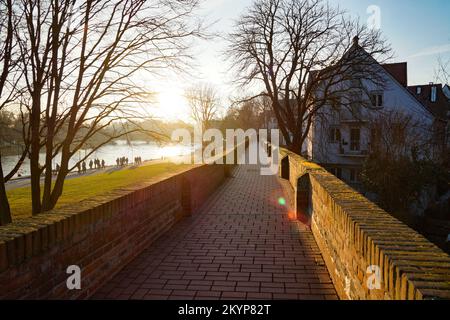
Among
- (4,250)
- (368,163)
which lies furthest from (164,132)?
(368,163)

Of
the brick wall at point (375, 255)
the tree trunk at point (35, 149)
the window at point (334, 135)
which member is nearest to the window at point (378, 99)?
the window at point (334, 135)

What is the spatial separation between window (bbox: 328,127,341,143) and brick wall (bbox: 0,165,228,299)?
2517 cm

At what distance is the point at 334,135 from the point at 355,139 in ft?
6.00

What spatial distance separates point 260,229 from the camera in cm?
731

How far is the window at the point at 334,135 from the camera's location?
1177 inches

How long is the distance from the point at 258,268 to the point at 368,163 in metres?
16.8

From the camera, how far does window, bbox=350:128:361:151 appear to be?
29047mm

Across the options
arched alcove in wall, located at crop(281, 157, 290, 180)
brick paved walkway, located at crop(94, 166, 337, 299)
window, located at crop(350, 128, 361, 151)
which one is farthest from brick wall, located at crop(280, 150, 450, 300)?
window, located at crop(350, 128, 361, 151)

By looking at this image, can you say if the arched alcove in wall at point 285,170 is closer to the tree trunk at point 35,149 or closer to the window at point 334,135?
the tree trunk at point 35,149

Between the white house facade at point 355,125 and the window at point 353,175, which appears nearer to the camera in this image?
the white house facade at point 355,125

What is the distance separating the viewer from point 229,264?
17.1ft

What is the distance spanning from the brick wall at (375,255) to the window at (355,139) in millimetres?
25543

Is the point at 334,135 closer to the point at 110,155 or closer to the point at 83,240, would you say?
the point at 83,240

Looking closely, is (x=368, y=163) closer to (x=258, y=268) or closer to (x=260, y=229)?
(x=260, y=229)
